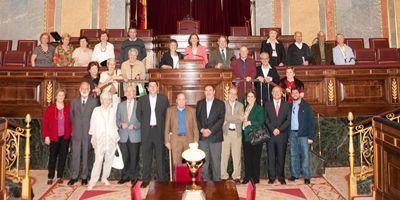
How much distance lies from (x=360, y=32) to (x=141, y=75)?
24.8 feet

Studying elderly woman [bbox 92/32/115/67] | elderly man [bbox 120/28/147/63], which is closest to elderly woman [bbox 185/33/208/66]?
elderly man [bbox 120/28/147/63]

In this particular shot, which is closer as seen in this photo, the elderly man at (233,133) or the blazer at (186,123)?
the blazer at (186,123)

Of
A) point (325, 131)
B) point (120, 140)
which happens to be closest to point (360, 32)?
point (325, 131)

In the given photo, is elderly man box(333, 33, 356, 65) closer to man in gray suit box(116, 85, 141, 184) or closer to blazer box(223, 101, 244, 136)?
blazer box(223, 101, 244, 136)

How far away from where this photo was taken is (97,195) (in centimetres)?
545

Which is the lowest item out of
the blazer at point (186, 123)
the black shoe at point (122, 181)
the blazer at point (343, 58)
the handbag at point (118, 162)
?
the black shoe at point (122, 181)

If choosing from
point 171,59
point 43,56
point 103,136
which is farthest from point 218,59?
point 43,56

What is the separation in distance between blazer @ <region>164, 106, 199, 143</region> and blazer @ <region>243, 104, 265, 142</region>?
72cm

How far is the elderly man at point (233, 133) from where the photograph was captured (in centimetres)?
596

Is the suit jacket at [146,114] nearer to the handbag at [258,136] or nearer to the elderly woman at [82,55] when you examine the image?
the handbag at [258,136]

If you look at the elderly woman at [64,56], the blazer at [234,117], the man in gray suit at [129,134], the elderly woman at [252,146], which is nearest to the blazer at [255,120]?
the elderly woman at [252,146]

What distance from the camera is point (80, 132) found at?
19.7 feet

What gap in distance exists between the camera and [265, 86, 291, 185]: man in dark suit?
5984 mm

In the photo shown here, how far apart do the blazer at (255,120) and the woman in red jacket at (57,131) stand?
2609 mm
